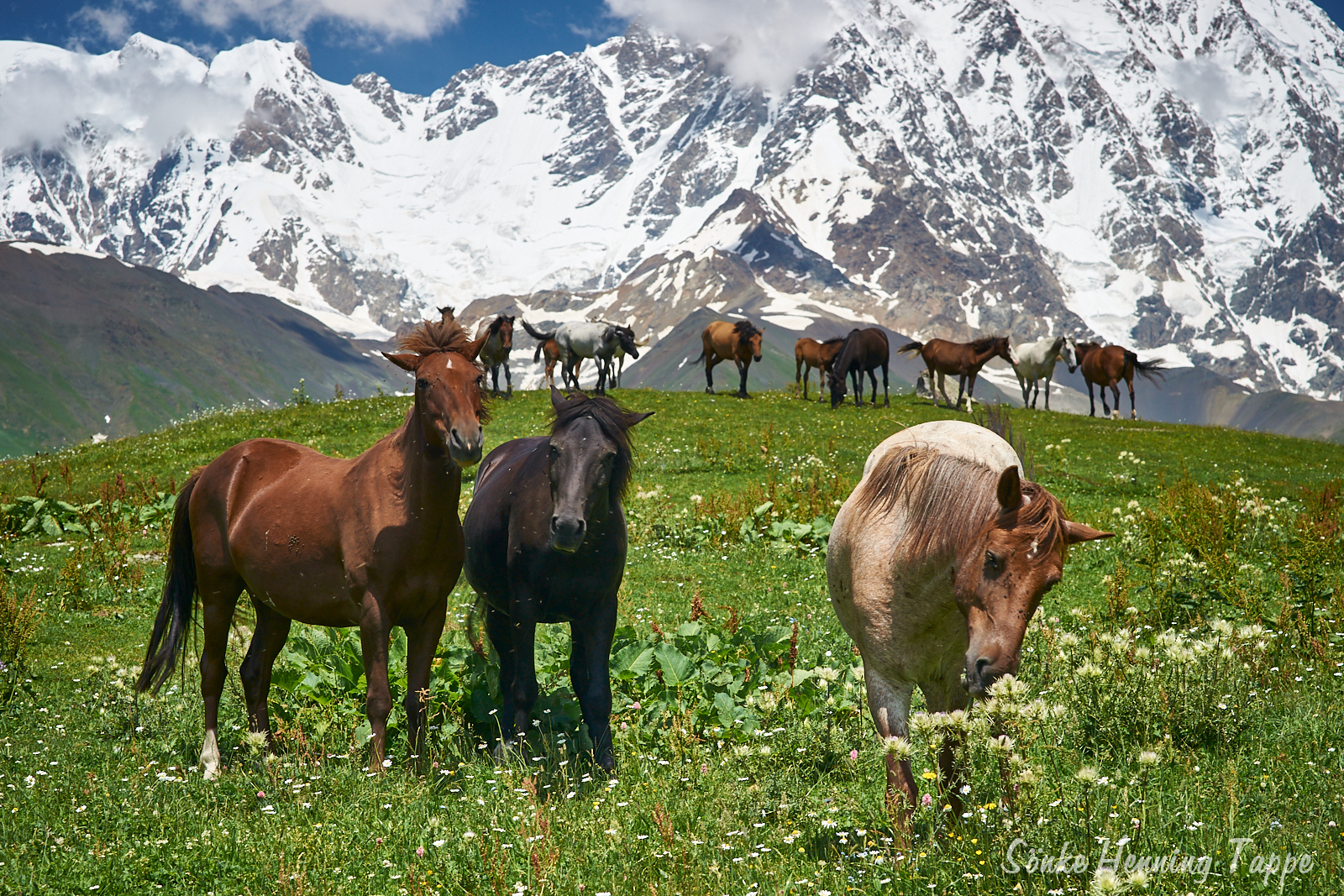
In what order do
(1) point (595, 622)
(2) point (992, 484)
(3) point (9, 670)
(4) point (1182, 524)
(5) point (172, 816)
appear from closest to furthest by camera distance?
(2) point (992, 484) → (5) point (172, 816) → (1) point (595, 622) → (3) point (9, 670) → (4) point (1182, 524)

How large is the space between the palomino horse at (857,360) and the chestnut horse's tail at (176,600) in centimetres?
2690

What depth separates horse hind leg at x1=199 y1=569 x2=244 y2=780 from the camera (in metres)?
7.09

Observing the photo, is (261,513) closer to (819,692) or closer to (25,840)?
(25,840)

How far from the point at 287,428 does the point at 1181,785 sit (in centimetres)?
2363

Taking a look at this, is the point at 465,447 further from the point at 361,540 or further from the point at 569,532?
the point at 361,540

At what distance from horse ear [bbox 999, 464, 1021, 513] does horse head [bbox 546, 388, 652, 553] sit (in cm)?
244

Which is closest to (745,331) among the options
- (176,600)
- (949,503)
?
(176,600)

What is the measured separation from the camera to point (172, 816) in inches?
217

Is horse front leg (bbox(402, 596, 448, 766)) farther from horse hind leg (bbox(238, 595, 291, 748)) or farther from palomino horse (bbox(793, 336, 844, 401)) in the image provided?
palomino horse (bbox(793, 336, 844, 401))

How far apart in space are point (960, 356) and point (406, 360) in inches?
1323

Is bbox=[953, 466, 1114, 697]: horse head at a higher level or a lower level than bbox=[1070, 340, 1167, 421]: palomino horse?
lower

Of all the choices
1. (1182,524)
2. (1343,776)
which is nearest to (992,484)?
(1343,776)

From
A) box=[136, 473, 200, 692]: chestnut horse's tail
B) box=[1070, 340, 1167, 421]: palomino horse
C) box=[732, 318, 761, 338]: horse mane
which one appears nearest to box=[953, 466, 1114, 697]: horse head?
box=[136, 473, 200, 692]: chestnut horse's tail

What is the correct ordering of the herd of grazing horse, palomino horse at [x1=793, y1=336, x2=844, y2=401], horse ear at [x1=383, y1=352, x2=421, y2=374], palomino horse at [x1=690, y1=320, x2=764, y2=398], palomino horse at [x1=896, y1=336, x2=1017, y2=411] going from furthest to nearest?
palomino horse at [x1=690, y1=320, x2=764, y2=398]
palomino horse at [x1=793, y1=336, x2=844, y2=401]
palomino horse at [x1=896, y1=336, x2=1017, y2=411]
horse ear at [x1=383, y1=352, x2=421, y2=374]
the herd of grazing horse
